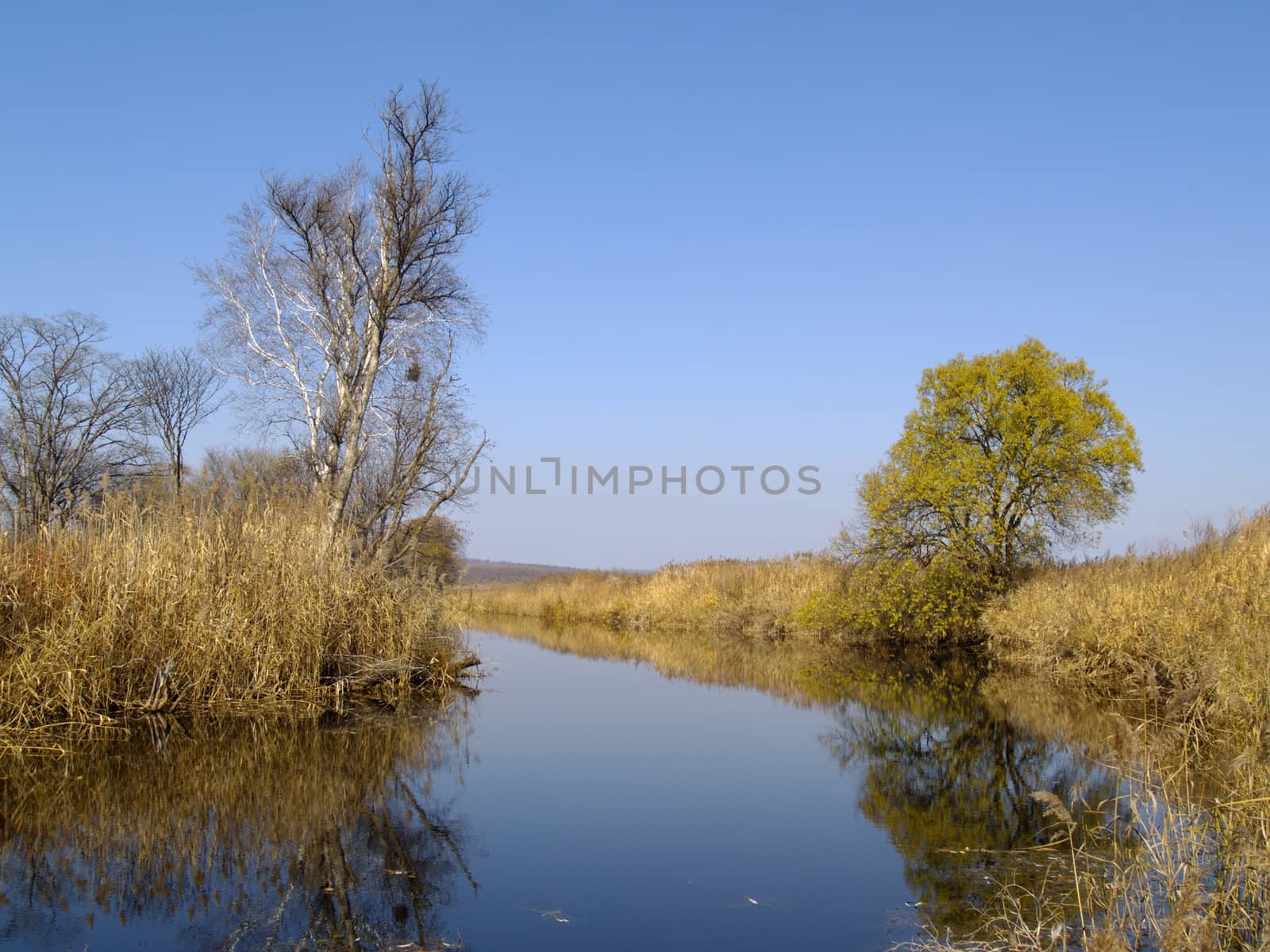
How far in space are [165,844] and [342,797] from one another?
1395 millimetres

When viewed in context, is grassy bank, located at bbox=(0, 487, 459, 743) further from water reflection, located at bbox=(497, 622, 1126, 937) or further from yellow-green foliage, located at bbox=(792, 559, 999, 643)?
yellow-green foliage, located at bbox=(792, 559, 999, 643)

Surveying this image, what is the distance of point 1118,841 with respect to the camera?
5.92 metres

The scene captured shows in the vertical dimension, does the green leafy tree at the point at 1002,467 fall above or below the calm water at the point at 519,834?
above

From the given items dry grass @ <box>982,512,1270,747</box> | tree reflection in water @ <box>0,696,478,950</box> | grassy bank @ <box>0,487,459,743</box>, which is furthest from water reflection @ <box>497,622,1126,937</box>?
grassy bank @ <box>0,487,459,743</box>

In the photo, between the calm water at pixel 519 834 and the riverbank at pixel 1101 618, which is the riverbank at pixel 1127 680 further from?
the calm water at pixel 519 834

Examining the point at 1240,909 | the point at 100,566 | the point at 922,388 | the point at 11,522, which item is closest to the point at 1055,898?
the point at 1240,909

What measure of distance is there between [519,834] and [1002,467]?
14.4 meters

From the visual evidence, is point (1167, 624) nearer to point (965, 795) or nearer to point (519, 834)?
point (965, 795)

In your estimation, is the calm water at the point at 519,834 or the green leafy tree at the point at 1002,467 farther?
the green leafy tree at the point at 1002,467

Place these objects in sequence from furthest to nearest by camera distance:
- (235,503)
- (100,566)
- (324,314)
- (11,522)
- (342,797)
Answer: (324,314)
(235,503)
(11,522)
(100,566)
(342,797)

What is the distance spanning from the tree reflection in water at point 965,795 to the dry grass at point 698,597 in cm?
860

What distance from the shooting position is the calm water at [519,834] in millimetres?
4547

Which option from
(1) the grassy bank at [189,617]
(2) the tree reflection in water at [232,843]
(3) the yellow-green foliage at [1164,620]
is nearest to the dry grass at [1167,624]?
(3) the yellow-green foliage at [1164,620]

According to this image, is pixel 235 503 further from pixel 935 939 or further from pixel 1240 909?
pixel 1240 909
